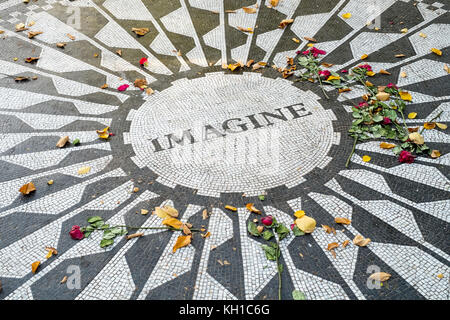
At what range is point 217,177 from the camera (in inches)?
194

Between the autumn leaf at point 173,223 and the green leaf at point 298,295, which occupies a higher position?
the autumn leaf at point 173,223

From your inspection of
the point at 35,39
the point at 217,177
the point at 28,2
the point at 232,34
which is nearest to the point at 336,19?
the point at 232,34

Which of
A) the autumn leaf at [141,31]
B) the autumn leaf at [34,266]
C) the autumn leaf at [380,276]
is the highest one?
the autumn leaf at [141,31]

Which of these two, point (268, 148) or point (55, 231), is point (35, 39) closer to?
point (55, 231)

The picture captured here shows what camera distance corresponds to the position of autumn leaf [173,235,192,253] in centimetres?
412

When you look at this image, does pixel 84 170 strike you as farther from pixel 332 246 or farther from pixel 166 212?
pixel 332 246

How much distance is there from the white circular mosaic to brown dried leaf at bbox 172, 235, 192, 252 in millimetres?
782

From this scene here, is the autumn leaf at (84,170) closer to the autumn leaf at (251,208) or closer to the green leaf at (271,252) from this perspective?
the autumn leaf at (251,208)

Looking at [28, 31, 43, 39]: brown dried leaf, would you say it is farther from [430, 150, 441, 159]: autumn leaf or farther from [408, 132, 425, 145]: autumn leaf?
[430, 150, 441, 159]: autumn leaf

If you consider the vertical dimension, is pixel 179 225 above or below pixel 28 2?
below

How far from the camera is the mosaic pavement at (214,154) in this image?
12.8 feet

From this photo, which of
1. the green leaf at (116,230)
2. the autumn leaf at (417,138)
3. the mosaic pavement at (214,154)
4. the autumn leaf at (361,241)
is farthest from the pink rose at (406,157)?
the green leaf at (116,230)

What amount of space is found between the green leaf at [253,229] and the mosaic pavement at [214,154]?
0.06 meters
